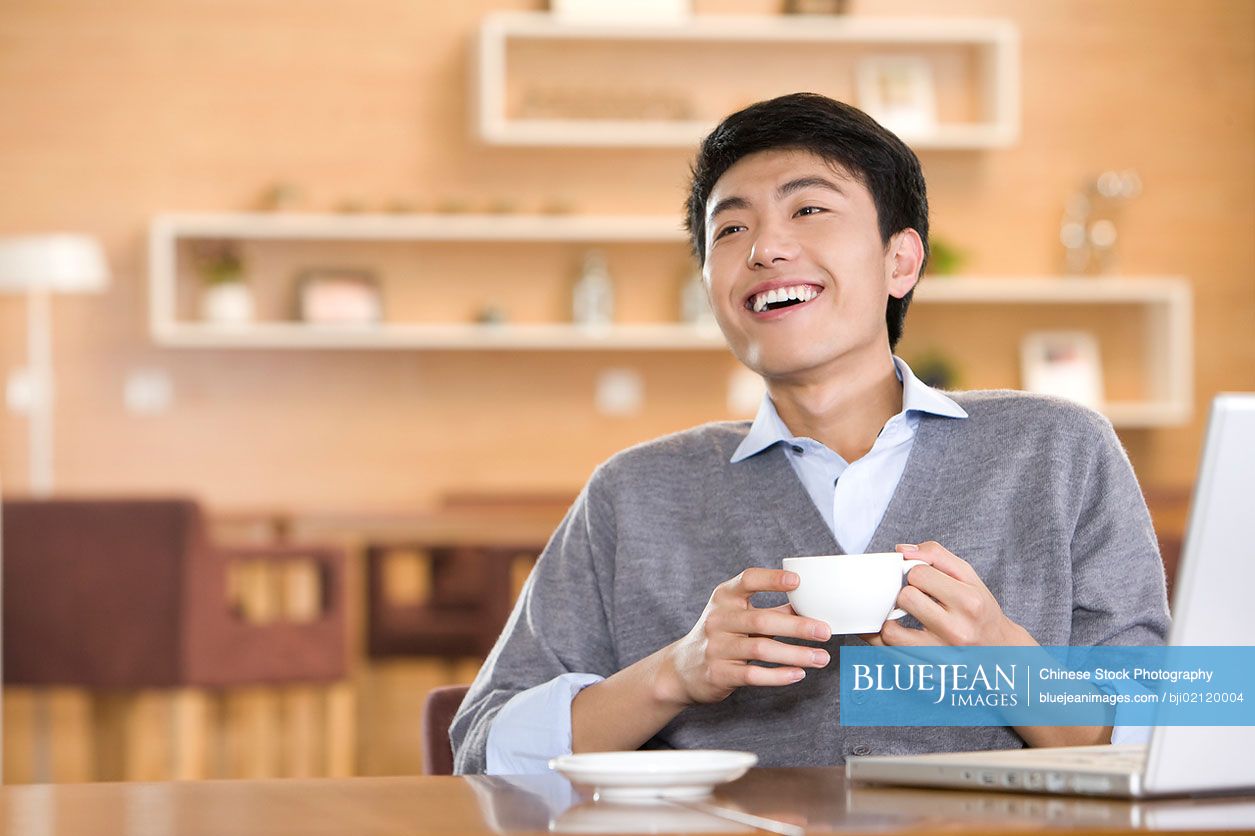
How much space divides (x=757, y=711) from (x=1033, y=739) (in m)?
0.24

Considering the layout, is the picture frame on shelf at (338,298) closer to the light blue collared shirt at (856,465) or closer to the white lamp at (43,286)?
the white lamp at (43,286)

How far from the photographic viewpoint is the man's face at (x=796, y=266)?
57.3 inches

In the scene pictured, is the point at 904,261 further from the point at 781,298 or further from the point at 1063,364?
the point at 1063,364

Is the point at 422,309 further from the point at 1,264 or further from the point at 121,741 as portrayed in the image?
the point at 121,741

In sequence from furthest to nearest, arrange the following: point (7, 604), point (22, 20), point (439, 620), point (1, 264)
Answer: point (22, 20), point (1, 264), point (439, 620), point (7, 604)

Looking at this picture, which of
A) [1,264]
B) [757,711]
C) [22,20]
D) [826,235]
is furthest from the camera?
[22,20]

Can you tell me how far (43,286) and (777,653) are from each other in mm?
4327

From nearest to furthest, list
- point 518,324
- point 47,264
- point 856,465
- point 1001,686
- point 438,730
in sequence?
point 1001,686
point 438,730
point 856,465
point 47,264
point 518,324

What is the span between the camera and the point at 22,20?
5.30 m

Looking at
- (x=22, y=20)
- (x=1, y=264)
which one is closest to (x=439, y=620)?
(x=1, y=264)

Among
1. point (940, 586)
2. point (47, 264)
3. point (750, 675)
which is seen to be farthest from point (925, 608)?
point (47, 264)

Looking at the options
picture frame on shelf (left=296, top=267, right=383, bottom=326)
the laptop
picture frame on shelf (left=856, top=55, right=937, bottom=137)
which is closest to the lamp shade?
picture frame on shelf (left=296, top=267, right=383, bottom=326)

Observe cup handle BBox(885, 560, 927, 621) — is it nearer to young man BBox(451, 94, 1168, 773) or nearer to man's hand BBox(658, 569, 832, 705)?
man's hand BBox(658, 569, 832, 705)

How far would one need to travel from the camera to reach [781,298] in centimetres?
146
